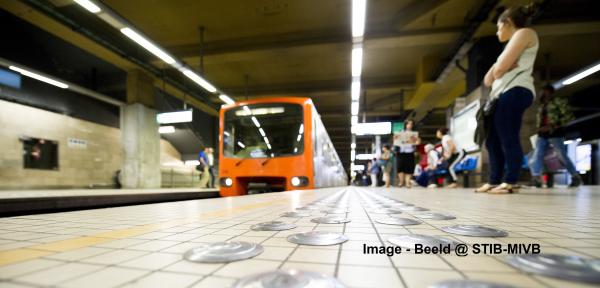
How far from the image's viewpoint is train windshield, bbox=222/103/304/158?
582cm

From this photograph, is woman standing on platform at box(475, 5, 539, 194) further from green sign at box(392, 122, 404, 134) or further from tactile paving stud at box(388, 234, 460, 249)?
green sign at box(392, 122, 404, 134)

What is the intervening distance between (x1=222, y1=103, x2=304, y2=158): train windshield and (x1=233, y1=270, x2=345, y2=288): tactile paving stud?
5.12 m

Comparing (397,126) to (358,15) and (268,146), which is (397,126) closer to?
(358,15)

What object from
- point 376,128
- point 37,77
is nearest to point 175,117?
point 37,77

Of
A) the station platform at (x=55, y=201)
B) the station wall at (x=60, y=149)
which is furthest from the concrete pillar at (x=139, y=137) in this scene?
the station platform at (x=55, y=201)

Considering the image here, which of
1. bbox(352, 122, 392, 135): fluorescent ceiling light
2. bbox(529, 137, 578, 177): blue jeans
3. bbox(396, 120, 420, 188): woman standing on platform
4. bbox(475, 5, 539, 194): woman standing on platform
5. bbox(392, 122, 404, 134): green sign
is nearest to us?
bbox(475, 5, 539, 194): woman standing on platform

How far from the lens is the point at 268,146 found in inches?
230

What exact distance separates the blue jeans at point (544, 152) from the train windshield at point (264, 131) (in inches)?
200

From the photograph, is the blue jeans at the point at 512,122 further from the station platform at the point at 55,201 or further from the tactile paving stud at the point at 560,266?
the station platform at the point at 55,201

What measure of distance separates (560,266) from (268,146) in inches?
214

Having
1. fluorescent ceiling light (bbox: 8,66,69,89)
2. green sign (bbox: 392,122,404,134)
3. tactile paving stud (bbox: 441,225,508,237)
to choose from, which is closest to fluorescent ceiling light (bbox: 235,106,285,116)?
tactile paving stud (bbox: 441,225,508,237)

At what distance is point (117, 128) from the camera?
12.9 metres

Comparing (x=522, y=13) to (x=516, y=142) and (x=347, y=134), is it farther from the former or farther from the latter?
(x=347, y=134)

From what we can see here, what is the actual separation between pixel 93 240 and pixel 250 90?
1229 centimetres
